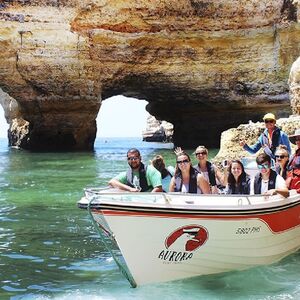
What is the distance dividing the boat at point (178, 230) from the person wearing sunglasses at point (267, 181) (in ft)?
0.43

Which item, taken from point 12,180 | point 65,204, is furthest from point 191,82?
point 65,204

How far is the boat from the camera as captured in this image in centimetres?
608

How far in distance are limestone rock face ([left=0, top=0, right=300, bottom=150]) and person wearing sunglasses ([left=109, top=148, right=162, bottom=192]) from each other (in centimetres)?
2040

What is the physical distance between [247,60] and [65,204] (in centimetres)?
1948

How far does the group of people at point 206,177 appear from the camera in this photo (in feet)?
22.8

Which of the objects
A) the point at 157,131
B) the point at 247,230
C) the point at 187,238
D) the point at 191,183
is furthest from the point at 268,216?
the point at 157,131

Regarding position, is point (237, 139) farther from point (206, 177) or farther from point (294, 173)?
point (206, 177)

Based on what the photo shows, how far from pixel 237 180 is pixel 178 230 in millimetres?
1427

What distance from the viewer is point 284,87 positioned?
94.8ft

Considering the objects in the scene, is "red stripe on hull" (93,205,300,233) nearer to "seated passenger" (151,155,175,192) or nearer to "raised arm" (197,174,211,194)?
"raised arm" (197,174,211,194)

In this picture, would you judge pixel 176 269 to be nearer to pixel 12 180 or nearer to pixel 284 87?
pixel 12 180

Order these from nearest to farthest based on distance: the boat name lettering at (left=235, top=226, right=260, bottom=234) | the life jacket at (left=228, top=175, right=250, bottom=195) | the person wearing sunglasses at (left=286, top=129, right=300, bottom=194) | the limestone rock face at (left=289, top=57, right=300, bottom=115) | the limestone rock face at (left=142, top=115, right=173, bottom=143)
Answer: the boat name lettering at (left=235, top=226, right=260, bottom=234), the life jacket at (left=228, top=175, right=250, bottom=195), the person wearing sunglasses at (left=286, top=129, right=300, bottom=194), the limestone rock face at (left=289, top=57, right=300, bottom=115), the limestone rock face at (left=142, top=115, right=173, bottom=143)

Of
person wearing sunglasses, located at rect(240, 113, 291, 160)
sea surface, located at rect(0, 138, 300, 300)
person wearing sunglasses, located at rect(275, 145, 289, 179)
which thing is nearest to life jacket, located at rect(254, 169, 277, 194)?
person wearing sunglasses, located at rect(275, 145, 289, 179)

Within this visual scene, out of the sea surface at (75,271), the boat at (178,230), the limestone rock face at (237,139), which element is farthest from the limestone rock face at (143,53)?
the boat at (178,230)
